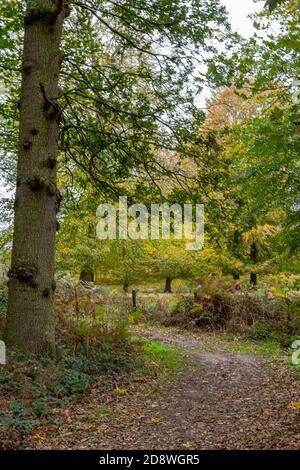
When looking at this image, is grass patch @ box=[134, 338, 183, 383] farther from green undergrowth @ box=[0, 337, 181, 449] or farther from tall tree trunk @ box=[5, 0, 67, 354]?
tall tree trunk @ box=[5, 0, 67, 354]

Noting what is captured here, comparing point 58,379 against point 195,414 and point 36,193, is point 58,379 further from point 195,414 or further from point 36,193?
point 36,193

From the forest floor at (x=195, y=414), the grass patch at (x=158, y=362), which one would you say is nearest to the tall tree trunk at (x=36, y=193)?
the forest floor at (x=195, y=414)

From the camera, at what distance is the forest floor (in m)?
4.66

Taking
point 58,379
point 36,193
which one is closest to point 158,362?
point 58,379

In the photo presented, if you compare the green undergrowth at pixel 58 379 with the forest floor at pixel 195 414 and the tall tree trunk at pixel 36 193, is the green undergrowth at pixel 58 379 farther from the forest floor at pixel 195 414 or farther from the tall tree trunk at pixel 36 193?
the tall tree trunk at pixel 36 193

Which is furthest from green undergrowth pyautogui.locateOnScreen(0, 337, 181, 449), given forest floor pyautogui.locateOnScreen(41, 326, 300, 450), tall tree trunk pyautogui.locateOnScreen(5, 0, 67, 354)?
tall tree trunk pyautogui.locateOnScreen(5, 0, 67, 354)

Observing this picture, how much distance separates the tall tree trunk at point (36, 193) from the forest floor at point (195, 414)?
4.37 ft

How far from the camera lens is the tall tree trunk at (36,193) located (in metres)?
6.62

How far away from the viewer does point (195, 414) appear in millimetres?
5766

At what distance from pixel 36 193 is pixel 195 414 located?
3.64 meters

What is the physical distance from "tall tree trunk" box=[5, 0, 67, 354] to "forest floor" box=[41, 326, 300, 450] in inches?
52.4
